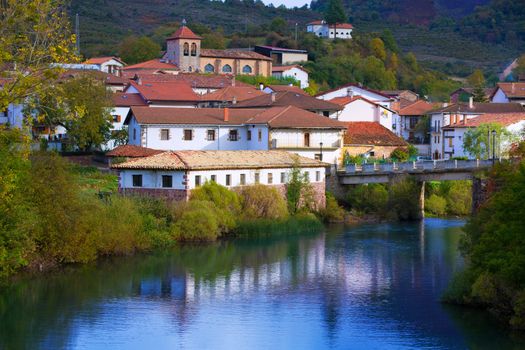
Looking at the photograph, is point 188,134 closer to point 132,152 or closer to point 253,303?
point 132,152

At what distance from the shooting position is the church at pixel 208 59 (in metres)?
110

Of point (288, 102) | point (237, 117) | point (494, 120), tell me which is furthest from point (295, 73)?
point (237, 117)

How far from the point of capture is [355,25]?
183750 mm

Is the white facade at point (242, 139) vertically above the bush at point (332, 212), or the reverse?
the white facade at point (242, 139)

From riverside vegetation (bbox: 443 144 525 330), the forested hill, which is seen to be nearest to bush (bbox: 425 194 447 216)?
riverside vegetation (bbox: 443 144 525 330)

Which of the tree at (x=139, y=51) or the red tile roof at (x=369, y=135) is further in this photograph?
the tree at (x=139, y=51)

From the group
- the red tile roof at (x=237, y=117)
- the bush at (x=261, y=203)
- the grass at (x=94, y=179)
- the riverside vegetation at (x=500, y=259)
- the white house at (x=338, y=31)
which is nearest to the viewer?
the riverside vegetation at (x=500, y=259)

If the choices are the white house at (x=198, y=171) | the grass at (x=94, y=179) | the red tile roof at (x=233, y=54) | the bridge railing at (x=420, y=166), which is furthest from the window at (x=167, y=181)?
the red tile roof at (x=233, y=54)

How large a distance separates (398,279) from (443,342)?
9709mm

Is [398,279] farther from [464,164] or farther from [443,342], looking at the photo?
[464,164]

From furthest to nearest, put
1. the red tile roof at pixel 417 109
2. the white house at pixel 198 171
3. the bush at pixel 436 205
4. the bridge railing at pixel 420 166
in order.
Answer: the red tile roof at pixel 417 109 → the bush at pixel 436 205 → the bridge railing at pixel 420 166 → the white house at pixel 198 171

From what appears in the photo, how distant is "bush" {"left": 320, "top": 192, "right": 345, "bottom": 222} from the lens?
6012 cm

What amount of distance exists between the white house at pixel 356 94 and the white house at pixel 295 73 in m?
13.7

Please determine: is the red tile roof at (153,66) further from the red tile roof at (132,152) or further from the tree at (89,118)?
the red tile roof at (132,152)
